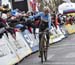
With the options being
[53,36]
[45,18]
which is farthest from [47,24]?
[53,36]

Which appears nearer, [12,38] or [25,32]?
[12,38]

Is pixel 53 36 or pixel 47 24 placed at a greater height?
pixel 47 24

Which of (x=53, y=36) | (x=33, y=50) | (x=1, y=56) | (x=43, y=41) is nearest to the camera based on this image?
(x=1, y=56)

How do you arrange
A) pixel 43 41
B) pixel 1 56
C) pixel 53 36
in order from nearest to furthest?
pixel 1 56
pixel 43 41
pixel 53 36

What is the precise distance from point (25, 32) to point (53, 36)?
21.6 ft

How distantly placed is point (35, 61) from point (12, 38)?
4.39 feet

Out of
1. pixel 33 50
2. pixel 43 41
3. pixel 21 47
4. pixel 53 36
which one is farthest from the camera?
pixel 53 36

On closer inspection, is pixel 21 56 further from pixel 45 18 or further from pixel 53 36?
pixel 53 36

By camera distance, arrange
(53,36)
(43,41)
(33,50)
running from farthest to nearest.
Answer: (53,36) < (33,50) < (43,41)

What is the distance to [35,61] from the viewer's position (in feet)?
49.1

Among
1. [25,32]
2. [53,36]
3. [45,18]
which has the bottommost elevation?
[53,36]

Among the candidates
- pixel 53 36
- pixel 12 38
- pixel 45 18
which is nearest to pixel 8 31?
pixel 12 38

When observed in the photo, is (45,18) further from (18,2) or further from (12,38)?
(18,2)

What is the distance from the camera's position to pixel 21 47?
16219 millimetres
